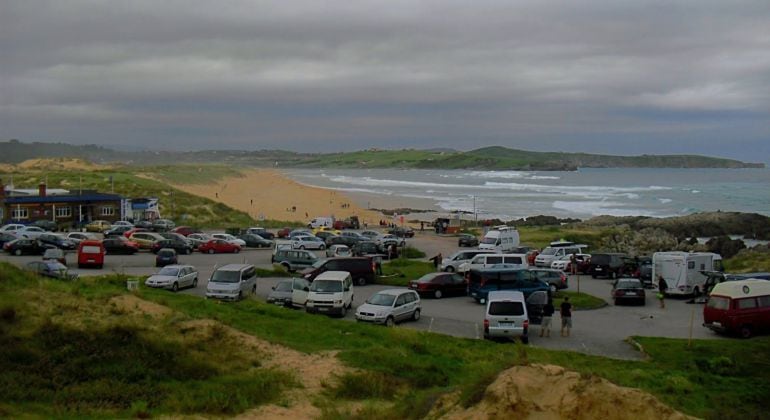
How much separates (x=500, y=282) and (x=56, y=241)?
27049 millimetres

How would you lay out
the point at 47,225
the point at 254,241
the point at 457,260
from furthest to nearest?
1. the point at 47,225
2. the point at 254,241
3. the point at 457,260

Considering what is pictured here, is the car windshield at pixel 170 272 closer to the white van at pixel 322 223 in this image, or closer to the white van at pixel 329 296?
the white van at pixel 329 296

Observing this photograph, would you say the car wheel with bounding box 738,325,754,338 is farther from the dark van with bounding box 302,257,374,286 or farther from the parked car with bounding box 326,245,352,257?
the parked car with bounding box 326,245,352,257

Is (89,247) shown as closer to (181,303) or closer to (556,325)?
(181,303)

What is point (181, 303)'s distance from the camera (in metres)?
24.7

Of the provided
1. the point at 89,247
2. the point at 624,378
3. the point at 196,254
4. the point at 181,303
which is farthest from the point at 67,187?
the point at 624,378

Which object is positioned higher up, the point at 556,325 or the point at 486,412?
the point at 486,412

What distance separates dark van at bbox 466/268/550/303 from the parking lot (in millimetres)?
626

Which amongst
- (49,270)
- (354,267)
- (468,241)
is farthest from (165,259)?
(468,241)

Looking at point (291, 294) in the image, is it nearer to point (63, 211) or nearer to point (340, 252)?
point (340, 252)

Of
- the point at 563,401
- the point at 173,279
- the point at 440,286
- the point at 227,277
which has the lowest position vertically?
the point at 440,286

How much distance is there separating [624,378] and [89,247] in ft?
94.2

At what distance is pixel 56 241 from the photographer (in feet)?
147

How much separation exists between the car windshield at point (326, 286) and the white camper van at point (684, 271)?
1492cm
